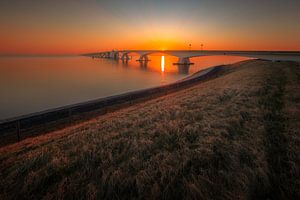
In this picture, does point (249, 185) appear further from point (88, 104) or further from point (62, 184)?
point (88, 104)

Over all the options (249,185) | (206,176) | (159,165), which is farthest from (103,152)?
(249,185)

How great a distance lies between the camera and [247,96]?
9.47 m

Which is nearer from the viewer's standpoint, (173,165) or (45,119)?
(173,165)

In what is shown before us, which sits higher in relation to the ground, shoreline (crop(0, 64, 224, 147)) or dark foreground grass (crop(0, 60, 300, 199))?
dark foreground grass (crop(0, 60, 300, 199))

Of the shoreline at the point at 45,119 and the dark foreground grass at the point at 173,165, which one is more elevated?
the dark foreground grass at the point at 173,165

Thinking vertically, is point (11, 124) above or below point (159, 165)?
below

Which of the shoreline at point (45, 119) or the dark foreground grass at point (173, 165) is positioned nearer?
the dark foreground grass at point (173, 165)

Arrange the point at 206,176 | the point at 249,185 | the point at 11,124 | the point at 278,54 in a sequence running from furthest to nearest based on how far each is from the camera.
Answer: the point at 278,54, the point at 11,124, the point at 206,176, the point at 249,185

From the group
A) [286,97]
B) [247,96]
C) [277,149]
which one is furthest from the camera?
[247,96]

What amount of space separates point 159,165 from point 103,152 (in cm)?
193

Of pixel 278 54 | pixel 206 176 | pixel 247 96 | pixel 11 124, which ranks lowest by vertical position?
pixel 11 124

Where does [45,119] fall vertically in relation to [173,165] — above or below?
below

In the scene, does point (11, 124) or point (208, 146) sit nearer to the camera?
point (208, 146)

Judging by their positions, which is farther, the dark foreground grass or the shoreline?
the shoreline
